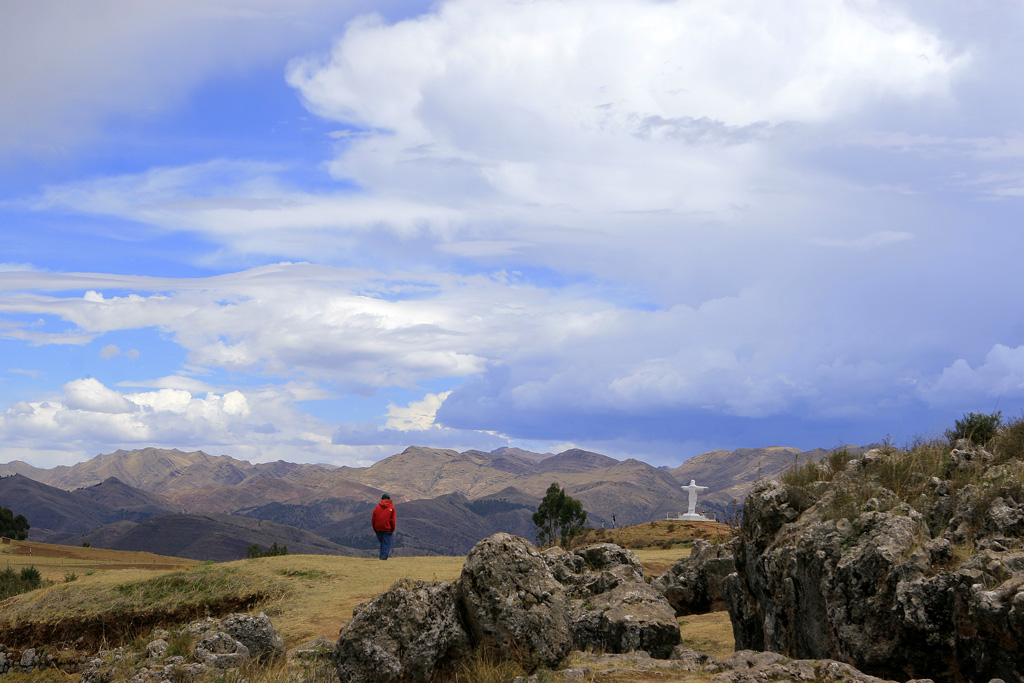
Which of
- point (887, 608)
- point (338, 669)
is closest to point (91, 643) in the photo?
point (338, 669)

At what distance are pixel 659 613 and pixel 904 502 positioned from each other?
4938 mm

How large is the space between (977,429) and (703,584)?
24.9 feet

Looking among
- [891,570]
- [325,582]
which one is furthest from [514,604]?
[325,582]

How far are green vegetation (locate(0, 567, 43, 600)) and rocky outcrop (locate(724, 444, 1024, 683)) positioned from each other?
26.6m

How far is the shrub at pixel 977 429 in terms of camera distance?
16.3 meters

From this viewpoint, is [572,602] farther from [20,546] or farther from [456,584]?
[20,546]

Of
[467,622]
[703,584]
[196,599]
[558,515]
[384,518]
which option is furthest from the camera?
[558,515]

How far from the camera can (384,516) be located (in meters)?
26.4

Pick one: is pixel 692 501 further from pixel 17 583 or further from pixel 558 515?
pixel 17 583

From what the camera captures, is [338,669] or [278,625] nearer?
[338,669]

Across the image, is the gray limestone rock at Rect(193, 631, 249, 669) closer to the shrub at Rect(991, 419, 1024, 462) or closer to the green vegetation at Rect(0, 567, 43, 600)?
the shrub at Rect(991, 419, 1024, 462)

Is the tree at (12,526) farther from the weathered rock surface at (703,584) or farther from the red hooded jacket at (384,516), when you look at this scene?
the weathered rock surface at (703,584)

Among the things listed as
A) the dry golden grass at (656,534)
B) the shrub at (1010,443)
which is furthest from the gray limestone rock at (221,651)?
the dry golden grass at (656,534)

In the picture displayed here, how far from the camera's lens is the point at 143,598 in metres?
23.4
